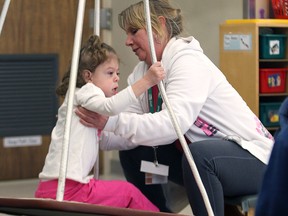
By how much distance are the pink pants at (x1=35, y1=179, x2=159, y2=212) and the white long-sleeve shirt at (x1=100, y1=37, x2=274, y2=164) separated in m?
0.16

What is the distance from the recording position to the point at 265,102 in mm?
4320

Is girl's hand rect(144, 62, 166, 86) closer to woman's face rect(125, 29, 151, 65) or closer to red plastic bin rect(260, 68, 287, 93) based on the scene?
woman's face rect(125, 29, 151, 65)

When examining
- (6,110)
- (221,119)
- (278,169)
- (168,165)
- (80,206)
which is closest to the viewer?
(278,169)

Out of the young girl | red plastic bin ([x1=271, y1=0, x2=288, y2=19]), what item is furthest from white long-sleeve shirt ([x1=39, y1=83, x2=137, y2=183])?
red plastic bin ([x1=271, y1=0, x2=288, y2=19])

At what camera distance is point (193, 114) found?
2.26 meters

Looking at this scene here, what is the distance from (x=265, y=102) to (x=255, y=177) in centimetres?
211

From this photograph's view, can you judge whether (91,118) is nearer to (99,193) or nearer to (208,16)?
(99,193)

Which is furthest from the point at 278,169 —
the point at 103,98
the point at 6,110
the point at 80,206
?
the point at 6,110

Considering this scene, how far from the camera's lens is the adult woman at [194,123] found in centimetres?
221

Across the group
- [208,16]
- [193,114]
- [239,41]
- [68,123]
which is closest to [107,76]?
[193,114]

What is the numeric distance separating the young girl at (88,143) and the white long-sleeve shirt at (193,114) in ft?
0.30

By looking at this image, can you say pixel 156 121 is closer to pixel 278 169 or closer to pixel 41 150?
pixel 278 169

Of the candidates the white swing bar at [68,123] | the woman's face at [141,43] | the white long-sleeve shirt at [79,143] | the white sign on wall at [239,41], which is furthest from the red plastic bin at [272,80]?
the white swing bar at [68,123]

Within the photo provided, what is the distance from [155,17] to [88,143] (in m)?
0.46
